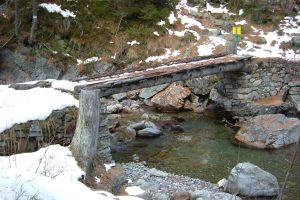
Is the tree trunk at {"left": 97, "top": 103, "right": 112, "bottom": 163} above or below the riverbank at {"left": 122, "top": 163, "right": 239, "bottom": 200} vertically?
above

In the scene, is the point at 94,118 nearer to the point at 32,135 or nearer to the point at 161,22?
the point at 32,135

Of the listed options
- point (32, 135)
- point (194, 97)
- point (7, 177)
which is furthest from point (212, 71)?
point (7, 177)

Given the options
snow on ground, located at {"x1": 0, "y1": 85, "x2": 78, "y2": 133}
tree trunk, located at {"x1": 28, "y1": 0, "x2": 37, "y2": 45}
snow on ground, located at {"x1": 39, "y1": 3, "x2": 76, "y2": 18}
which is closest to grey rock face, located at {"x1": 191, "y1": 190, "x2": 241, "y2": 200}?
snow on ground, located at {"x1": 0, "y1": 85, "x2": 78, "y2": 133}

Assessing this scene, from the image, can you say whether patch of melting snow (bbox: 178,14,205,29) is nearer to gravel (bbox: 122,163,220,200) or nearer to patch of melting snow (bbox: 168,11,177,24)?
patch of melting snow (bbox: 168,11,177,24)

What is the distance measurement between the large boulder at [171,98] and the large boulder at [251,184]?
23.2ft

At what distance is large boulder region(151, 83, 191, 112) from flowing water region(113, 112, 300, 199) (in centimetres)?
208

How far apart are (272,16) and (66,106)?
1526cm

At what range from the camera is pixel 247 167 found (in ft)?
30.4

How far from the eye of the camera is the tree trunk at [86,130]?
777 cm

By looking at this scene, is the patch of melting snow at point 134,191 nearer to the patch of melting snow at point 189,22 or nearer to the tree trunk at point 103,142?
the tree trunk at point 103,142

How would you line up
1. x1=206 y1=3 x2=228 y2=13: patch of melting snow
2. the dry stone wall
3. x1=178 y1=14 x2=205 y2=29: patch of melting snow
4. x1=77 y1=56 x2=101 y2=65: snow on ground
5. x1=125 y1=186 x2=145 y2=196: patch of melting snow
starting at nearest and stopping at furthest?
1. x1=125 y1=186 x2=145 y2=196: patch of melting snow
2. the dry stone wall
3. x1=77 y1=56 x2=101 y2=65: snow on ground
4. x1=178 y1=14 x2=205 y2=29: patch of melting snow
5. x1=206 y1=3 x2=228 y2=13: patch of melting snow

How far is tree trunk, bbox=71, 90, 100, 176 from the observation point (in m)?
7.77

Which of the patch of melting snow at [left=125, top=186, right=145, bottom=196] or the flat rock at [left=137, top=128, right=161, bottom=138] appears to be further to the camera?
the flat rock at [left=137, top=128, right=161, bottom=138]

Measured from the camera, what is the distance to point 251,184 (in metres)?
8.90
